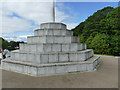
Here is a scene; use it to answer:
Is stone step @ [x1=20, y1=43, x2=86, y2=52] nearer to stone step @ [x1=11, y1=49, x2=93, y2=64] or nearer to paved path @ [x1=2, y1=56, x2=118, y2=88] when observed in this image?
stone step @ [x1=11, y1=49, x2=93, y2=64]

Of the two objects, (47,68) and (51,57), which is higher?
(51,57)

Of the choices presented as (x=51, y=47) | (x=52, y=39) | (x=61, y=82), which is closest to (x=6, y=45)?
(x=52, y=39)

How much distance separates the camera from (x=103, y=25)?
60.3 ft

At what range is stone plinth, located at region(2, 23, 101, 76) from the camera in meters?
4.72

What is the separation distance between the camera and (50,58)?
5.24 m

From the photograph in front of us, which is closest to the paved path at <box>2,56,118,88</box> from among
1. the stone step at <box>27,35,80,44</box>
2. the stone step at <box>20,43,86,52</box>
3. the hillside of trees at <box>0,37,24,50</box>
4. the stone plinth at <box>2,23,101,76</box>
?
the stone plinth at <box>2,23,101,76</box>

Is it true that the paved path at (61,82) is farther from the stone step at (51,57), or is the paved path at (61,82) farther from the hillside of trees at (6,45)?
the hillside of trees at (6,45)

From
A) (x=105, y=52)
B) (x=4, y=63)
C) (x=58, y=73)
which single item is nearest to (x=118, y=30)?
(x=105, y=52)

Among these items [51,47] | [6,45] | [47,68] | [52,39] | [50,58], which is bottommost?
[47,68]

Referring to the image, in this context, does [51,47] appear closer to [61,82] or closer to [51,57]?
[51,57]

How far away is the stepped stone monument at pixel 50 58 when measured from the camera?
15.5 ft

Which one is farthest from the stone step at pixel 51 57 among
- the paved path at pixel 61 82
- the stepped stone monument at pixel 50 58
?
the paved path at pixel 61 82

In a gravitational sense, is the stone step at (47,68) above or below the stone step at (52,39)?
below

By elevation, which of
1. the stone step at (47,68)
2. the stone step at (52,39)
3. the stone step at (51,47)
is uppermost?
the stone step at (52,39)
